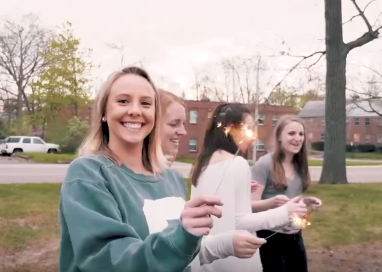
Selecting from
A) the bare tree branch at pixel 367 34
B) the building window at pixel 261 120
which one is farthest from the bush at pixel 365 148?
the building window at pixel 261 120

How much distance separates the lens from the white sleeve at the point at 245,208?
94.3 inches

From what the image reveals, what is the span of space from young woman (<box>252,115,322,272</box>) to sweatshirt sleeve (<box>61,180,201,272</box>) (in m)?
1.92

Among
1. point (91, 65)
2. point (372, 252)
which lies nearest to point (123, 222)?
point (372, 252)

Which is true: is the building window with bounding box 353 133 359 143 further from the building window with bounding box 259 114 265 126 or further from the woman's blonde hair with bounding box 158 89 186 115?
the building window with bounding box 259 114 265 126

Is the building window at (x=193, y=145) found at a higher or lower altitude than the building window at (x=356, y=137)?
lower

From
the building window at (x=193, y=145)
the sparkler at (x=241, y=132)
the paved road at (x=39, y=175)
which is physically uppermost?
the sparkler at (x=241, y=132)

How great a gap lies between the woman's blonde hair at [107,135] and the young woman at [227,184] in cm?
52

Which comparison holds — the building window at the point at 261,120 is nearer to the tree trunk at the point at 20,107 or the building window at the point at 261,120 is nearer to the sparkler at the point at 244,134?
the sparkler at the point at 244,134

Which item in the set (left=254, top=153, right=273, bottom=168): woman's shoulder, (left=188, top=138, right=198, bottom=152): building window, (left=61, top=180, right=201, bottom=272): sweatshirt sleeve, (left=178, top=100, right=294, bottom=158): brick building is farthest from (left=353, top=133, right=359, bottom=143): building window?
(left=61, top=180, right=201, bottom=272): sweatshirt sleeve

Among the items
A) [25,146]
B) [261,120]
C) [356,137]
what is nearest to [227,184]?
[261,120]

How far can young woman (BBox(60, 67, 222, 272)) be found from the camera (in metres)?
1.22

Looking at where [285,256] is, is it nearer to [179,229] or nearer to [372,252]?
[179,229]

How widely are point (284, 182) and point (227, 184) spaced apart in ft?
4.29

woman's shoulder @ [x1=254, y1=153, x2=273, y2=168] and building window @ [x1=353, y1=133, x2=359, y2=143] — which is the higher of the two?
building window @ [x1=353, y1=133, x2=359, y2=143]
